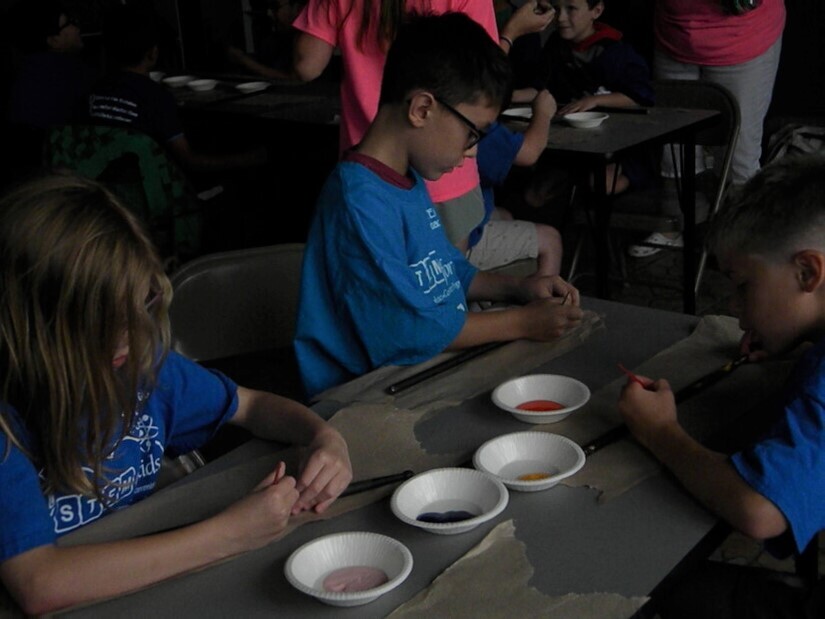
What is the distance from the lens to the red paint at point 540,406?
4.40 ft

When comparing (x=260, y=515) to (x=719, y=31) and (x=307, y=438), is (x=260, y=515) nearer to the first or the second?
(x=307, y=438)

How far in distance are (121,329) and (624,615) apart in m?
0.63

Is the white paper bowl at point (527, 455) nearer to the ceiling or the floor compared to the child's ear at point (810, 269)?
nearer to the floor

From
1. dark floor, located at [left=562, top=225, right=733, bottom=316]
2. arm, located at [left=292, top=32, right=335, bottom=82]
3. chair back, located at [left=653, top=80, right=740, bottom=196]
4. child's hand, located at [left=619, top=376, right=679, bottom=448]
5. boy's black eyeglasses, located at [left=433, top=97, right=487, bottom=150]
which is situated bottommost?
dark floor, located at [left=562, top=225, right=733, bottom=316]

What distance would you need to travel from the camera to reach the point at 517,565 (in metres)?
1.00

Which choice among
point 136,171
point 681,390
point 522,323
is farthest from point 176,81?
point 681,390

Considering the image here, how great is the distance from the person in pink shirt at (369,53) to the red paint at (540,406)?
951mm

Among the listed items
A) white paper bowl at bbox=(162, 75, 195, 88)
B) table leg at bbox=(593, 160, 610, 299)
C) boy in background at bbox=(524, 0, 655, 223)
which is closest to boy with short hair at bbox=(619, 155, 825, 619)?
table leg at bbox=(593, 160, 610, 299)

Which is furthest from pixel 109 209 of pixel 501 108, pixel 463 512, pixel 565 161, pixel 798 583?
pixel 565 161

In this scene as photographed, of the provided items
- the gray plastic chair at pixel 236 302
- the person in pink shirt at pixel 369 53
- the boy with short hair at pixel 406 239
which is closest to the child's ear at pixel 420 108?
the boy with short hair at pixel 406 239

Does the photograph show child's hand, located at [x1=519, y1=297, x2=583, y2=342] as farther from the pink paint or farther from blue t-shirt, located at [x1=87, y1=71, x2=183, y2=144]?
blue t-shirt, located at [x1=87, y1=71, x2=183, y2=144]

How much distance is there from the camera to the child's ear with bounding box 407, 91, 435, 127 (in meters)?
1.70

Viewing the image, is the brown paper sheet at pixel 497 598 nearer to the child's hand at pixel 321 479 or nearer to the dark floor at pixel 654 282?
the child's hand at pixel 321 479

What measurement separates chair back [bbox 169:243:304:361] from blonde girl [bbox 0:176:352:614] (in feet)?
2.09
